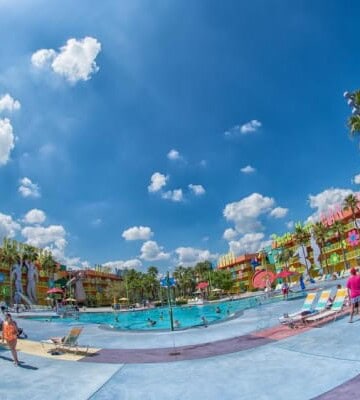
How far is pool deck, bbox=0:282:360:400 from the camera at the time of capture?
678 centimetres

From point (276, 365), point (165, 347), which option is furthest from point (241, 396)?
point (165, 347)

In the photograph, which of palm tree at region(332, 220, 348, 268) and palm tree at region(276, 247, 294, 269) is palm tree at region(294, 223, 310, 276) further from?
palm tree at region(332, 220, 348, 268)

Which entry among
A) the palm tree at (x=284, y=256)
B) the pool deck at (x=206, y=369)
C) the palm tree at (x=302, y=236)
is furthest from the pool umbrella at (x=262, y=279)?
the palm tree at (x=284, y=256)

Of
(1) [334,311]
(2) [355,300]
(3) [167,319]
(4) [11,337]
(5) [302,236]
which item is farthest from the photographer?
(5) [302,236]

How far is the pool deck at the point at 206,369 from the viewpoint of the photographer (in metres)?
6.78

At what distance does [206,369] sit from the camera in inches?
339

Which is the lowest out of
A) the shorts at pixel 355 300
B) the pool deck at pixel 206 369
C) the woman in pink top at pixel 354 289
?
the pool deck at pixel 206 369

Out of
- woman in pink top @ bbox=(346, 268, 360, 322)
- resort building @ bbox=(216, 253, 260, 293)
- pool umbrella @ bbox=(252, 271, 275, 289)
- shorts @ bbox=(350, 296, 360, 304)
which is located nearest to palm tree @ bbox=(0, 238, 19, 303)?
pool umbrella @ bbox=(252, 271, 275, 289)

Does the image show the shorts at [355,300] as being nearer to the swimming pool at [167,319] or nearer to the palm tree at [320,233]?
the swimming pool at [167,319]

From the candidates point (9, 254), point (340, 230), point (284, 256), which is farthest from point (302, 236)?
point (9, 254)

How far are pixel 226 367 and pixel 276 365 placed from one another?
1.27 metres

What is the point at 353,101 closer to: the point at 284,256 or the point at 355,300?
the point at 355,300

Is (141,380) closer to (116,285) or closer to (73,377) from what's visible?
(73,377)

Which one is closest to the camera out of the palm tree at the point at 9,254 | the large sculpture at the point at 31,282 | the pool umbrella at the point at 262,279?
the pool umbrella at the point at 262,279
